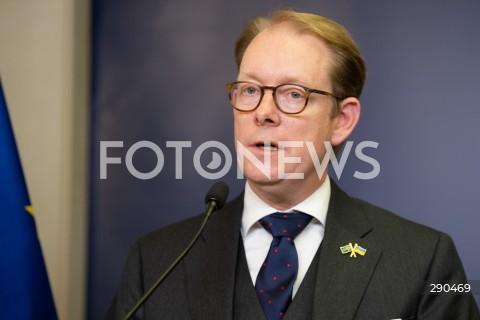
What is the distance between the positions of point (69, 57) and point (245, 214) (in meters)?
0.96

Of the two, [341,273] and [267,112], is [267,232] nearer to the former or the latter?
[341,273]

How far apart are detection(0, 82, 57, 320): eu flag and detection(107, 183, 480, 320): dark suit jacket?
10.3 inches

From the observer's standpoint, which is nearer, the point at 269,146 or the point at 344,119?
the point at 269,146

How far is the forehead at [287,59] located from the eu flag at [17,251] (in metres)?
0.80

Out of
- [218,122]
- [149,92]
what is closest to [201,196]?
[218,122]

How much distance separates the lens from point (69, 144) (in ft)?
7.26

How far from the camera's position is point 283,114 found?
1.69 meters

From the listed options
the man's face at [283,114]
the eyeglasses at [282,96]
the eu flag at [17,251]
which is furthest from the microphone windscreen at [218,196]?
the eu flag at [17,251]

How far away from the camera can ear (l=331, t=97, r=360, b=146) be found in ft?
6.07

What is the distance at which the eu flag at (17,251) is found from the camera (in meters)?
1.80

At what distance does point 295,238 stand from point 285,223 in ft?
0.18

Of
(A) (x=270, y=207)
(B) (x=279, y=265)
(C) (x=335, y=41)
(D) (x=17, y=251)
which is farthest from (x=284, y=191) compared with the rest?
(D) (x=17, y=251)

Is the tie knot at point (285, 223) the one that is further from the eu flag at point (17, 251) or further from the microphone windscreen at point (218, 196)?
the eu flag at point (17, 251)

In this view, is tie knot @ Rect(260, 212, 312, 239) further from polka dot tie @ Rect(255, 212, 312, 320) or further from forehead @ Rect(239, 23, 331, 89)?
forehead @ Rect(239, 23, 331, 89)
